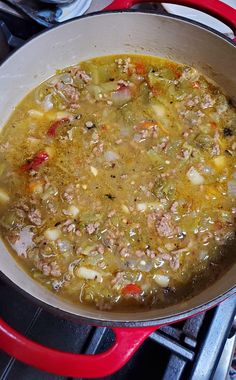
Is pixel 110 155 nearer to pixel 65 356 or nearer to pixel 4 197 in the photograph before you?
pixel 4 197

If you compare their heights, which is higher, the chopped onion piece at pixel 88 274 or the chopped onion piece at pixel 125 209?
the chopped onion piece at pixel 125 209

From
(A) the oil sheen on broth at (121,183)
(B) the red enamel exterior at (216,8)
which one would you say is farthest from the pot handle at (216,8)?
(A) the oil sheen on broth at (121,183)

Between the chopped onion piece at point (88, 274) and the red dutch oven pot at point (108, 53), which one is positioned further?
the chopped onion piece at point (88, 274)

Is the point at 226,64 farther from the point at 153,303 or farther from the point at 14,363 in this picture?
the point at 14,363

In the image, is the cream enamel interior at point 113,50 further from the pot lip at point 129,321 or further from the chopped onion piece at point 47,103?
the pot lip at point 129,321

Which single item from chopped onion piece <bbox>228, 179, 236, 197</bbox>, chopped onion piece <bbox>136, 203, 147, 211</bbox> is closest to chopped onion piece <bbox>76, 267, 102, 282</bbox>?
chopped onion piece <bbox>136, 203, 147, 211</bbox>

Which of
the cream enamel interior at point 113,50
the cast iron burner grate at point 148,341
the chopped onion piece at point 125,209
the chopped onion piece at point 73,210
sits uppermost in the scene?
the cream enamel interior at point 113,50

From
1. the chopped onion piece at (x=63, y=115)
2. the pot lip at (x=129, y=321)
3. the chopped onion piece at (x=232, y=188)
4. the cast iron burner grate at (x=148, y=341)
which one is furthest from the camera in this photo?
the chopped onion piece at (x=63, y=115)
